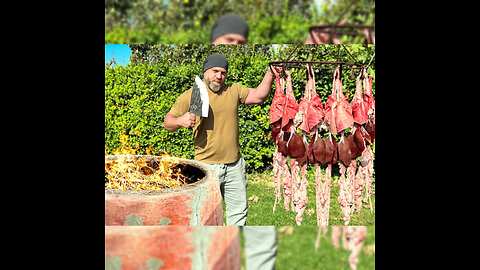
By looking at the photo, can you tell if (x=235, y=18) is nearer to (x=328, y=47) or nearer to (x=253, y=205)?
(x=328, y=47)

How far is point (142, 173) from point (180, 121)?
1.46 ft

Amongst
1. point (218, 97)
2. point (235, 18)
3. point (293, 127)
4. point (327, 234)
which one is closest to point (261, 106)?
point (218, 97)

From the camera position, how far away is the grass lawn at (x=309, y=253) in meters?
1.48

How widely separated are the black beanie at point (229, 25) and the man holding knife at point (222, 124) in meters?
0.58

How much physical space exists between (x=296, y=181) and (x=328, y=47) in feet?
3.21

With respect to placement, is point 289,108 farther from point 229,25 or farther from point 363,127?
point 229,25

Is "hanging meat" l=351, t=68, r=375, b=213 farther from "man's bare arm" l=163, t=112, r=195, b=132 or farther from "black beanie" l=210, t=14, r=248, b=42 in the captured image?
"man's bare arm" l=163, t=112, r=195, b=132

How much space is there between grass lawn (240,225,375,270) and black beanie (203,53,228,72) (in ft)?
4.24

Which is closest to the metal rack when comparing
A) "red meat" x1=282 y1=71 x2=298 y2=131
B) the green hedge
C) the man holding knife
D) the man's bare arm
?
"red meat" x1=282 y1=71 x2=298 y2=131

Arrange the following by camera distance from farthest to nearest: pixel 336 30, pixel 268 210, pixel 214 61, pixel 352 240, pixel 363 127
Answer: pixel 268 210 < pixel 214 61 < pixel 363 127 < pixel 336 30 < pixel 352 240

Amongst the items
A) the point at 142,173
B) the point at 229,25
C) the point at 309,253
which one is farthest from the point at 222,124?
the point at 309,253

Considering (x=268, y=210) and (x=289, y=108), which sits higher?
(x=289, y=108)

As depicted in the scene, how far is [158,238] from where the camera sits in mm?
1493

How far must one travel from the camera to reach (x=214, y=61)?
2.25 m
